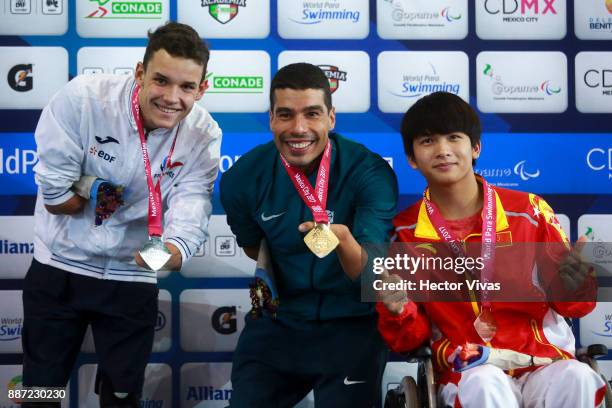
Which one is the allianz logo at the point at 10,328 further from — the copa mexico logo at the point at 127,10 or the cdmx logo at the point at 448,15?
the cdmx logo at the point at 448,15

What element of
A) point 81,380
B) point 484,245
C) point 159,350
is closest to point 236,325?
point 159,350

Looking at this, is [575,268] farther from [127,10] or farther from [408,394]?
[127,10]

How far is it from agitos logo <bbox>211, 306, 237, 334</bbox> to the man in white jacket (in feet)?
2.31

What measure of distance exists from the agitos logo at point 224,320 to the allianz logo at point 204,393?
29 centimetres

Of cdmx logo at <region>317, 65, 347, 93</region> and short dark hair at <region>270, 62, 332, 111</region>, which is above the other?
cdmx logo at <region>317, 65, 347, 93</region>

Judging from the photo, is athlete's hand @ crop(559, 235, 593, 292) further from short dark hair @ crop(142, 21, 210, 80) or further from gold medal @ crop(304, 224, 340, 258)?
short dark hair @ crop(142, 21, 210, 80)

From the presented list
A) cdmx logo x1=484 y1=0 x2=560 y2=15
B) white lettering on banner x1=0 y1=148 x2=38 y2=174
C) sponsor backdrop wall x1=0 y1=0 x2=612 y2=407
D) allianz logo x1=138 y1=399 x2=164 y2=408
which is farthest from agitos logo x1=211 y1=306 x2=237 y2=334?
cdmx logo x1=484 y1=0 x2=560 y2=15

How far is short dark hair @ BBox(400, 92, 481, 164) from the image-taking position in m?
2.63

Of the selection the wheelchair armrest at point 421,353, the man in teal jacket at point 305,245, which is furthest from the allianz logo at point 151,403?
the wheelchair armrest at point 421,353

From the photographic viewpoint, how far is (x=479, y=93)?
3.73 meters

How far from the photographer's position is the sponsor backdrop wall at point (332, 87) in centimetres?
367

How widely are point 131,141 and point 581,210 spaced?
2259mm

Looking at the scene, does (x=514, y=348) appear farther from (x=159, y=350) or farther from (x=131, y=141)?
(x=159, y=350)

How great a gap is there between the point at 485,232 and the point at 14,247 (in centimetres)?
→ 237
